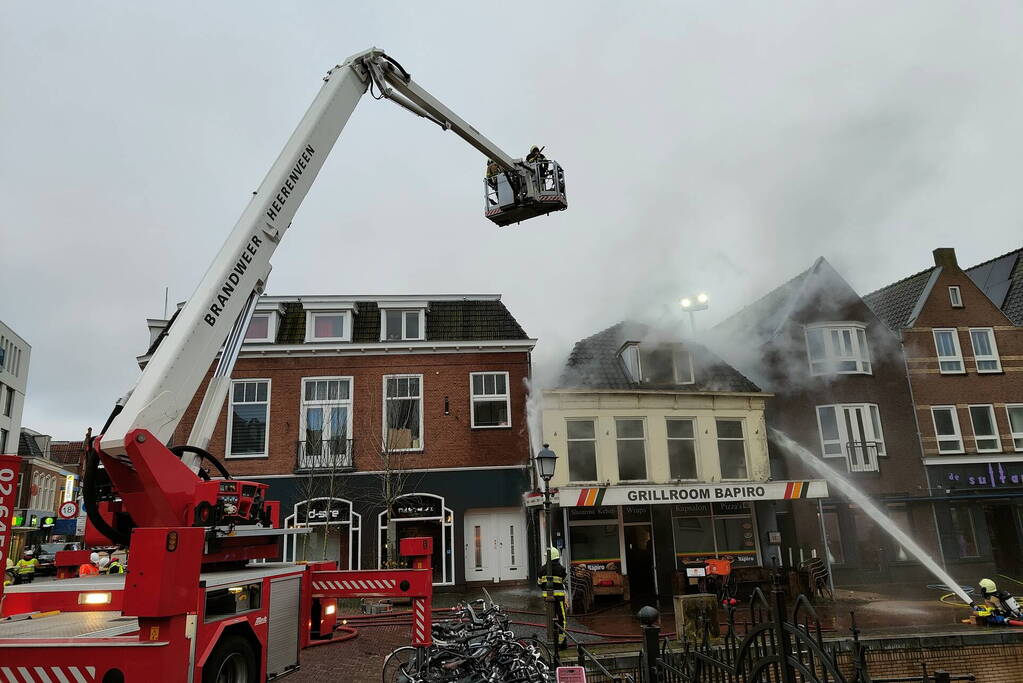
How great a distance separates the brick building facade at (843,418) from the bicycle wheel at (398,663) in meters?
15.7

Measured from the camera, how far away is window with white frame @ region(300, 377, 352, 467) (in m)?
20.5

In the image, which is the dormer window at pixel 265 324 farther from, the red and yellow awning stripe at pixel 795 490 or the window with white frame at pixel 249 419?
the red and yellow awning stripe at pixel 795 490

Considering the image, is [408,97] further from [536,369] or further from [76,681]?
[536,369]

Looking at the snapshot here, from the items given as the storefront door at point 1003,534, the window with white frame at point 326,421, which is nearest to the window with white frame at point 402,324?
the window with white frame at point 326,421

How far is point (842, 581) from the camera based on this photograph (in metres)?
21.3

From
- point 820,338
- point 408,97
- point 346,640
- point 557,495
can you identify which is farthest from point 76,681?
point 820,338

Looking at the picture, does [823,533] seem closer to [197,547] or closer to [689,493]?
[689,493]

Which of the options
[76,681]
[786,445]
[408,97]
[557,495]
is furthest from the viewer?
[786,445]

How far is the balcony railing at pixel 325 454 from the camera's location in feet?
66.8

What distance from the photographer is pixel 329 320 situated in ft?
73.2

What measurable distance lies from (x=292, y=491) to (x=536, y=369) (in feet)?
28.2

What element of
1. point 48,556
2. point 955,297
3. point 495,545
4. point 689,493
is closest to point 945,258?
point 955,297

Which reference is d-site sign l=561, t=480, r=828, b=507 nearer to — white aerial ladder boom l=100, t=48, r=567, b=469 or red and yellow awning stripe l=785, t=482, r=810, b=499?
red and yellow awning stripe l=785, t=482, r=810, b=499

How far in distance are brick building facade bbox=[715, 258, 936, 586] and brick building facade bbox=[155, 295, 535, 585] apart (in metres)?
9.63
